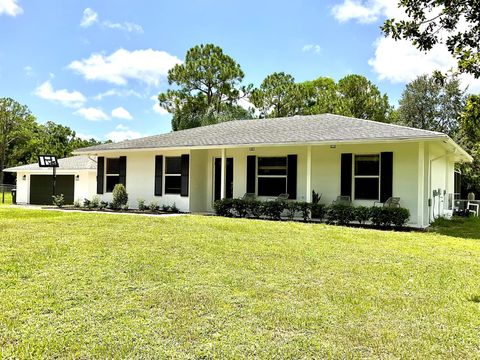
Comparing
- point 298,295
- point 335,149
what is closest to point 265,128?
point 335,149

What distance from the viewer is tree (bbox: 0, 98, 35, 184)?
153 feet

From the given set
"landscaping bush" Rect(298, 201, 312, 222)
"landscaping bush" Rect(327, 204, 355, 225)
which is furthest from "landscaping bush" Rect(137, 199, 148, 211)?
"landscaping bush" Rect(327, 204, 355, 225)

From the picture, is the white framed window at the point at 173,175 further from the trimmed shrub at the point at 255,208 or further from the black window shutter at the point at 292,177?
the black window shutter at the point at 292,177

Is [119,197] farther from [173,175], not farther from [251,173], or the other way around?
[251,173]

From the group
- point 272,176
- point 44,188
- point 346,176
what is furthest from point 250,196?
point 44,188

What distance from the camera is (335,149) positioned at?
42.0 feet

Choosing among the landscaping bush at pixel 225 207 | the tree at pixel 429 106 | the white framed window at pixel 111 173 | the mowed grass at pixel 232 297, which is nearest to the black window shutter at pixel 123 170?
the white framed window at pixel 111 173

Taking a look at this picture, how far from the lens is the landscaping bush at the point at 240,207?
43.2 feet

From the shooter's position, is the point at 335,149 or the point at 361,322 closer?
the point at 361,322

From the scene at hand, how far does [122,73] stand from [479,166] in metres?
28.4

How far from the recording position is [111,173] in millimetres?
17109

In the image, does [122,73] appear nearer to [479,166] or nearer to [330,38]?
[330,38]

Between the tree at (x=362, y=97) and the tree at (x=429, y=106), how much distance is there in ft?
9.18

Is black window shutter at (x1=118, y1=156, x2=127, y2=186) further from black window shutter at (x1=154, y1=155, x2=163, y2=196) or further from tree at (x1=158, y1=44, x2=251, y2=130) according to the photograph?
tree at (x1=158, y1=44, x2=251, y2=130)
